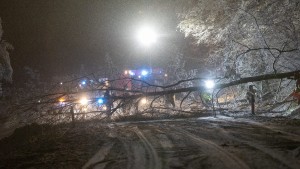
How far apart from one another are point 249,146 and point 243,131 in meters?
2.26

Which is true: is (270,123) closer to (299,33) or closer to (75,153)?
(299,33)

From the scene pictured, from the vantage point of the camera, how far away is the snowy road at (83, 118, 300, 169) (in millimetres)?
6852

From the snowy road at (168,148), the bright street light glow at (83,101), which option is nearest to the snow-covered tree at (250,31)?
the snowy road at (168,148)

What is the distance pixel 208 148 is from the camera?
820 centimetres

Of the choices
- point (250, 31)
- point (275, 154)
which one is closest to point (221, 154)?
point (275, 154)

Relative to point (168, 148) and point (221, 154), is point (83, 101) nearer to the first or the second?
point (168, 148)

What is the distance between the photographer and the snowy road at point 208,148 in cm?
685

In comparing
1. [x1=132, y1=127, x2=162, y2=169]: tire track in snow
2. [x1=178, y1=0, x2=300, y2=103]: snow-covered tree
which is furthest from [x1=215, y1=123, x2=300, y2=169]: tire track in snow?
[x1=178, y1=0, x2=300, y2=103]: snow-covered tree

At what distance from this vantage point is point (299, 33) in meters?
13.9

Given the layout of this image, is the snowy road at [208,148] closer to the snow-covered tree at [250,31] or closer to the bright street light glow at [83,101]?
the bright street light glow at [83,101]

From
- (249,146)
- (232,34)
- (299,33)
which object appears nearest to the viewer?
(249,146)

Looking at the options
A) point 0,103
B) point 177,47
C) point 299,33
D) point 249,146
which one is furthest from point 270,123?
point 177,47

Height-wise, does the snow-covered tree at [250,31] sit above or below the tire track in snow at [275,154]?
above

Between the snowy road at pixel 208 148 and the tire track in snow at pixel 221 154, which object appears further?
the snowy road at pixel 208 148
